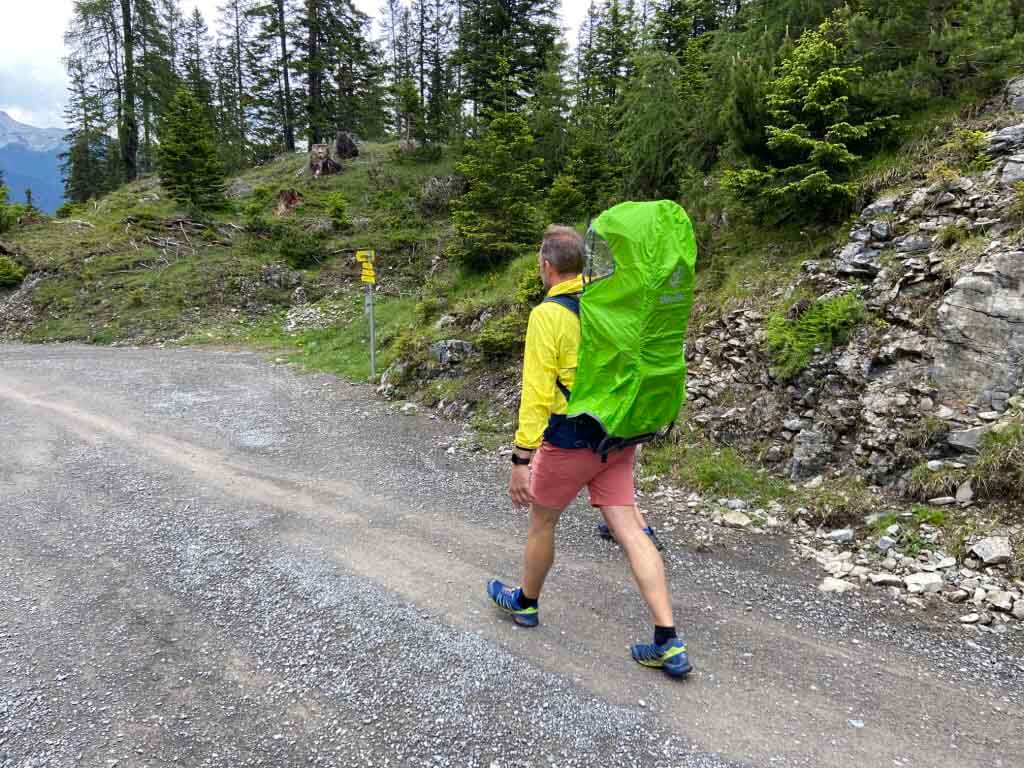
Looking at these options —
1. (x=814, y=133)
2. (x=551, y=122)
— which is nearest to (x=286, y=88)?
(x=551, y=122)

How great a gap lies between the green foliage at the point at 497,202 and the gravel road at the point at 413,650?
25.0 feet

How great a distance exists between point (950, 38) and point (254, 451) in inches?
395

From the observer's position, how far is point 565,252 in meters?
3.12

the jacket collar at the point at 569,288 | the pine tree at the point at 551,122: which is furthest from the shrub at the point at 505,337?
the pine tree at the point at 551,122

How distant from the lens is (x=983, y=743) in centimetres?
254

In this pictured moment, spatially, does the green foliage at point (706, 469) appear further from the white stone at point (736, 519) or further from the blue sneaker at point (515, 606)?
the blue sneaker at point (515, 606)

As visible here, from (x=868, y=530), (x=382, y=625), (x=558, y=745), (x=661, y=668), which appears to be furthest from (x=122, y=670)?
(x=868, y=530)

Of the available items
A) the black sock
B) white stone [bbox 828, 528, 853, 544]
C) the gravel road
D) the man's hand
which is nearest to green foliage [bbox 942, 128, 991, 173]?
white stone [bbox 828, 528, 853, 544]

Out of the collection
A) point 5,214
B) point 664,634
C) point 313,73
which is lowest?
point 664,634

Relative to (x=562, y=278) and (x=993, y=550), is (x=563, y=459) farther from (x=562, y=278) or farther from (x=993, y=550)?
(x=993, y=550)

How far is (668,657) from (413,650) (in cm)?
145

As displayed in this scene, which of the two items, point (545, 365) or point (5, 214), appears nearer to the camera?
point (545, 365)

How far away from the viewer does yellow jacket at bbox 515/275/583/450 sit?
9.64ft

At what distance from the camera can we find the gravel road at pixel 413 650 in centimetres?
259
